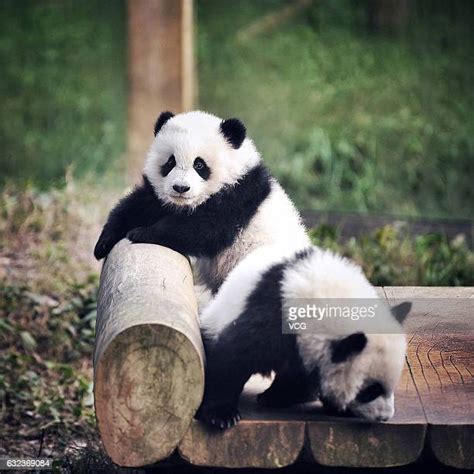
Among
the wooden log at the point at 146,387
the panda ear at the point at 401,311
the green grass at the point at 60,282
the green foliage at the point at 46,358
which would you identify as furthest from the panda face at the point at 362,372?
the green foliage at the point at 46,358

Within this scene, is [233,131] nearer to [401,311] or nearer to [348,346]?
[401,311]

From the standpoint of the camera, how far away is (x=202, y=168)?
13.8ft

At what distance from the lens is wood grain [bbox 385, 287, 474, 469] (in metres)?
3.22

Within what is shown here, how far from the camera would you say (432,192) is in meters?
8.45

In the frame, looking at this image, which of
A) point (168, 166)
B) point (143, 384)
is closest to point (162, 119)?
point (168, 166)

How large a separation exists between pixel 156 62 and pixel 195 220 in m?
4.17

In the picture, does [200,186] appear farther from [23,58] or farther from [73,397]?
[23,58]

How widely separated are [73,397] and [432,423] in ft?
8.08

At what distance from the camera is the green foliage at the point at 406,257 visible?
6.18m

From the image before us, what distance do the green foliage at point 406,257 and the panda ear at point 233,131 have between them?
7.03ft

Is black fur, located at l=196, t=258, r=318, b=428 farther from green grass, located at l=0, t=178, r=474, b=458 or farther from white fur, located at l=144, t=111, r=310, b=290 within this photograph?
green grass, located at l=0, t=178, r=474, b=458

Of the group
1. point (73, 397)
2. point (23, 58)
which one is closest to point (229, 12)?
point (23, 58)

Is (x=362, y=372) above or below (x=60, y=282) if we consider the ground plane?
below

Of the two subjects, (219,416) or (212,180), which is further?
(212,180)
